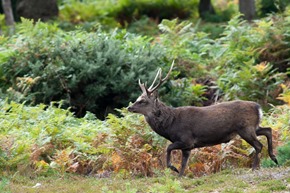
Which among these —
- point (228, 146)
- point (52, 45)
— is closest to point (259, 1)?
point (52, 45)

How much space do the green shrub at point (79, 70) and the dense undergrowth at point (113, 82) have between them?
0.02 meters

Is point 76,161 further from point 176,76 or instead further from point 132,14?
point 132,14

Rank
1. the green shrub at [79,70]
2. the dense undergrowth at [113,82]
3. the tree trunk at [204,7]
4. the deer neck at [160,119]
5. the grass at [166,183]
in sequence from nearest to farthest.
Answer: the grass at [166,183] → the deer neck at [160,119] → the dense undergrowth at [113,82] → the green shrub at [79,70] → the tree trunk at [204,7]

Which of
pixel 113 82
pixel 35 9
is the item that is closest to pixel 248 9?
pixel 35 9

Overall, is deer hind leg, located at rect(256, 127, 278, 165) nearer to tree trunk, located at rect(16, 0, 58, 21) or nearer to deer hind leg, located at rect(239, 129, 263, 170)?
deer hind leg, located at rect(239, 129, 263, 170)

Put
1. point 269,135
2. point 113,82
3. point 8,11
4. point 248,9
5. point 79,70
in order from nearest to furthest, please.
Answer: point 269,135 < point 113,82 < point 79,70 < point 248,9 < point 8,11

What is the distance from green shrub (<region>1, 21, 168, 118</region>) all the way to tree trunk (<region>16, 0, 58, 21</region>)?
9028mm

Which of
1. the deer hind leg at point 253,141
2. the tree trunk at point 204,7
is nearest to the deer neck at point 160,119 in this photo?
the deer hind leg at point 253,141

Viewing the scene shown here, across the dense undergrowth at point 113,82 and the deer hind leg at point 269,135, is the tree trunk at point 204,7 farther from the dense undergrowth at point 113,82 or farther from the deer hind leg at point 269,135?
the deer hind leg at point 269,135

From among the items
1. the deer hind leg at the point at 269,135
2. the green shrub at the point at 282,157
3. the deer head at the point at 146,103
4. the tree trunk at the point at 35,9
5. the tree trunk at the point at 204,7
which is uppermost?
the deer head at the point at 146,103

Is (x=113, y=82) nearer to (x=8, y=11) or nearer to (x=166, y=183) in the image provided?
(x=166, y=183)

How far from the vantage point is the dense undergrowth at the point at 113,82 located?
11.8 meters

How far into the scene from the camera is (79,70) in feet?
54.0

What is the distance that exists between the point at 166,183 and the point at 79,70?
7619mm
